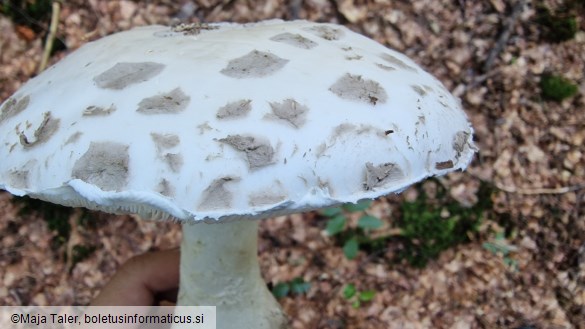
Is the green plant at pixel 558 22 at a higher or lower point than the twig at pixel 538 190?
higher

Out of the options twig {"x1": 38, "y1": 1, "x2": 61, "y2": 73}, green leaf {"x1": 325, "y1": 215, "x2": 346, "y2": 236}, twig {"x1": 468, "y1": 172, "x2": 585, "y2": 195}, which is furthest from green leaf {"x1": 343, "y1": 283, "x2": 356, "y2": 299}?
twig {"x1": 38, "y1": 1, "x2": 61, "y2": 73}

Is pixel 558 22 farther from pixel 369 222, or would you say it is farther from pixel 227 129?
pixel 227 129

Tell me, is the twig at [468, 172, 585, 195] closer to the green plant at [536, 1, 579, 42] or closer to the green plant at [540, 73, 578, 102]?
the green plant at [540, 73, 578, 102]

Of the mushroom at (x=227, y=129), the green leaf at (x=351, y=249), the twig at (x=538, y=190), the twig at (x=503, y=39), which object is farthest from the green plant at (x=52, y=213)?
the twig at (x=503, y=39)

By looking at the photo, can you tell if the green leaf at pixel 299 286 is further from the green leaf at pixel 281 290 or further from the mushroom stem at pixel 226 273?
the mushroom stem at pixel 226 273

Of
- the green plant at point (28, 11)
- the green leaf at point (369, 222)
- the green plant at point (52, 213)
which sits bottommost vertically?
the green leaf at point (369, 222)

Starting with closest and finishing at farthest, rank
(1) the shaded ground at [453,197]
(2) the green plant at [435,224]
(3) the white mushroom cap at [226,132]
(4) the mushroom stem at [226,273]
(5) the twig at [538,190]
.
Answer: (3) the white mushroom cap at [226,132], (4) the mushroom stem at [226,273], (1) the shaded ground at [453,197], (2) the green plant at [435,224], (5) the twig at [538,190]

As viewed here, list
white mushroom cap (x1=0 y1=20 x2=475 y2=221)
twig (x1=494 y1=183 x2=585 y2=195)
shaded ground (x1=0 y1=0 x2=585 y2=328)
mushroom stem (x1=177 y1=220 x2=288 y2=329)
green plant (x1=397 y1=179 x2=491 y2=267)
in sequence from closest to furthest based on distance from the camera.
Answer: white mushroom cap (x1=0 y1=20 x2=475 y2=221) → mushroom stem (x1=177 y1=220 x2=288 y2=329) → shaded ground (x1=0 y1=0 x2=585 y2=328) → green plant (x1=397 y1=179 x2=491 y2=267) → twig (x1=494 y1=183 x2=585 y2=195)
